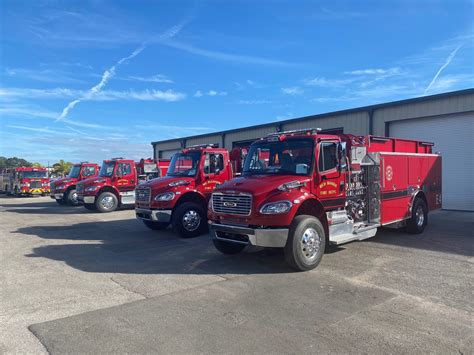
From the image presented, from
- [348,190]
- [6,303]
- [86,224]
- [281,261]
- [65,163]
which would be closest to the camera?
[6,303]

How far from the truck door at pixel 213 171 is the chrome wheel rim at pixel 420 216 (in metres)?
5.45

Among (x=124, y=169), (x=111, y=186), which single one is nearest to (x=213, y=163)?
(x=124, y=169)

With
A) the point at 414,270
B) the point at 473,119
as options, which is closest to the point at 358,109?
the point at 473,119

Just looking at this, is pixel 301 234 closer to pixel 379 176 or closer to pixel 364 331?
pixel 364 331

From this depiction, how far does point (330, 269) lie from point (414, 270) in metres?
1.48

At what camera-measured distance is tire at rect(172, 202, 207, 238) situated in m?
10.6

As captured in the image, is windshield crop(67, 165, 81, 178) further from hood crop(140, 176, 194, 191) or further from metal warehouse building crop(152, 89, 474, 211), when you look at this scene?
metal warehouse building crop(152, 89, 474, 211)

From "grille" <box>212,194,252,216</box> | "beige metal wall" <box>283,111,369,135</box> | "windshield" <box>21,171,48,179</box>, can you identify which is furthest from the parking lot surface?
"windshield" <box>21,171,48,179</box>

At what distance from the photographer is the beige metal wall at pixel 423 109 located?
1550 cm

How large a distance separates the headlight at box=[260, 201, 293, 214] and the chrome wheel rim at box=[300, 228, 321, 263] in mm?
569

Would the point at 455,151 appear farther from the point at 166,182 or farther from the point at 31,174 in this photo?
the point at 31,174

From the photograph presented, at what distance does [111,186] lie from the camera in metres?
17.8

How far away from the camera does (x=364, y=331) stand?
4395 millimetres

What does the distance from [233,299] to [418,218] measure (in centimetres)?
720
